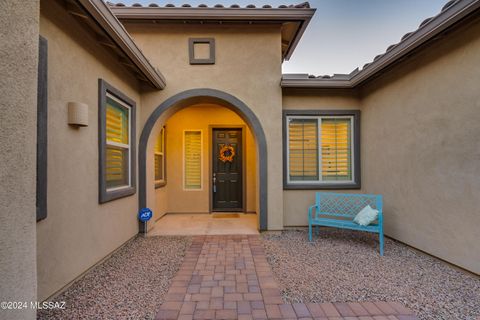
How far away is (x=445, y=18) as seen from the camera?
2.79m

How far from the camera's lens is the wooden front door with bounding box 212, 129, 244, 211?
22.2 ft

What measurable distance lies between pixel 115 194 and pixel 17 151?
2439mm

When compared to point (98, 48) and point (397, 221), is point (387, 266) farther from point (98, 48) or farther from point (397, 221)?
point (98, 48)

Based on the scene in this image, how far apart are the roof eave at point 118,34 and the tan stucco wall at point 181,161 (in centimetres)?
222

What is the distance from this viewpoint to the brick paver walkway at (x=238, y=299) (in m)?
2.18

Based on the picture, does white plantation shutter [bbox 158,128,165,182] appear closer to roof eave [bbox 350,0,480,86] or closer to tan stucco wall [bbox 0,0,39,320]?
tan stucco wall [bbox 0,0,39,320]

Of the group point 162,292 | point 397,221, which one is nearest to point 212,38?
point 162,292

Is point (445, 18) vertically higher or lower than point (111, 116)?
higher

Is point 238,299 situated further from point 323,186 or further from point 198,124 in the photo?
point 198,124

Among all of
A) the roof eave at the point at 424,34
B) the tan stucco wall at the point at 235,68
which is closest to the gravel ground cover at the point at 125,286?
the tan stucco wall at the point at 235,68

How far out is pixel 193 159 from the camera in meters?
6.74

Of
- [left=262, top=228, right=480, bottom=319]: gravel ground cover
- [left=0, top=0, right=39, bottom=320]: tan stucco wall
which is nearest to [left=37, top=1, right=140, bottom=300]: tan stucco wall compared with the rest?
[left=0, top=0, right=39, bottom=320]: tan stucco wall

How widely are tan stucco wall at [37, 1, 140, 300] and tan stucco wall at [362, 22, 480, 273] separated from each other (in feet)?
15.8

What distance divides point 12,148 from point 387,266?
4177 mm
